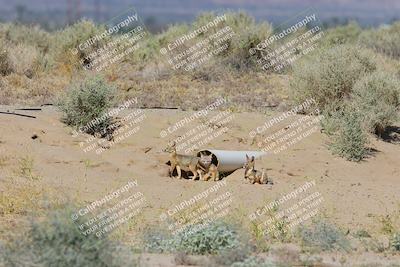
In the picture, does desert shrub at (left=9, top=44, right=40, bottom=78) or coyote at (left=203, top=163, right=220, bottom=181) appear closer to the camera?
coyote at (left=203, top=163, right=220, bottom=181)

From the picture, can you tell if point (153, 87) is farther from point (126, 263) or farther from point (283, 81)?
point (126, 263)

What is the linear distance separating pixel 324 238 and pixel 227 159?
188 inches

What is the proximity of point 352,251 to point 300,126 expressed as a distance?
25.2ft

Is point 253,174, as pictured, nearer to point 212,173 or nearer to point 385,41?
point 212,173

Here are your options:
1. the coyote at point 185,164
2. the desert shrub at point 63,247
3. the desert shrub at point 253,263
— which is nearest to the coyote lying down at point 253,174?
the coyote at point 185,164

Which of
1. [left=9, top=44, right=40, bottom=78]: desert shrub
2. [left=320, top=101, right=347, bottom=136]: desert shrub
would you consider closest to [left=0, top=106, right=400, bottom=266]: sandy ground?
[left=320, top=101, right=347, bottom=136]: desert shrub

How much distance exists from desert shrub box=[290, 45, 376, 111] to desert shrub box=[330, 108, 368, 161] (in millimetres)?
2349

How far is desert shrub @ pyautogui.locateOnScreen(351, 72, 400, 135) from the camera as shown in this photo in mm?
18016

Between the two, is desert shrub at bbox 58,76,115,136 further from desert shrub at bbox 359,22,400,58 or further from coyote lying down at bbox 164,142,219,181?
desert shrub at bbox 359,22,400,58

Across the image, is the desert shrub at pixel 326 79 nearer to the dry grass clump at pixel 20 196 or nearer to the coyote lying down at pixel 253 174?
the coyote lying down at pixel 253 174

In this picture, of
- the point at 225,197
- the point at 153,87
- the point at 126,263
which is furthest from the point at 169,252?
the point at 153,87

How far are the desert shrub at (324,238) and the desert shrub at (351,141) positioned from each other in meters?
5.81

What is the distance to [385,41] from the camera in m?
34.2

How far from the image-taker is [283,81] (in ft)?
79.6
